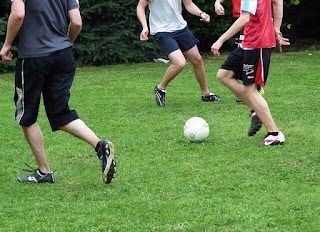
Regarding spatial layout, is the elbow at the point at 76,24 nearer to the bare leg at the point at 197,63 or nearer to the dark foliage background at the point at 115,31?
the bare leg at the point at 197,63

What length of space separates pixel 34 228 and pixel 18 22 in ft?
5.44

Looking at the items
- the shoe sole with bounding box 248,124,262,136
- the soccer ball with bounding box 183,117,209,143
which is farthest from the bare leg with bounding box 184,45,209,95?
the soccer ball with bounding box 183,117,209,143

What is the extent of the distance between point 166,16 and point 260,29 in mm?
3320

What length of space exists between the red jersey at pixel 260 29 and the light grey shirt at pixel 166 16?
3.20 m

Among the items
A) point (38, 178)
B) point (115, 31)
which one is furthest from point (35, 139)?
point (115, 31)

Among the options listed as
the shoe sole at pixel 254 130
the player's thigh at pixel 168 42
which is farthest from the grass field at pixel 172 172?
the player's thigh at pixel 168 42

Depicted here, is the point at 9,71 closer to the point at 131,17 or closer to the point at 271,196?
the point at 131,17

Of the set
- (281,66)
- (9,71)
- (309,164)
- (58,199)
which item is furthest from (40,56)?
(9,71)

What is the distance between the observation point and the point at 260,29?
285 inches

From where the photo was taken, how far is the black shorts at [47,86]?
6.01m

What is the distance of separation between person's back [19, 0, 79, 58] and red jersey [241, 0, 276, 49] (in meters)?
2.04

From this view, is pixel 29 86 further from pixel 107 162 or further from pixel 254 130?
pixel 254 130

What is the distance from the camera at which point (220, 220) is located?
5.01 metres

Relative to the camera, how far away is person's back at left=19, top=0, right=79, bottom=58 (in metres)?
5.92
